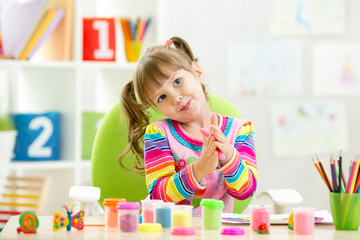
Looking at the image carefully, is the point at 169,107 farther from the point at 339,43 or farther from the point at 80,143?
the point at 339,43

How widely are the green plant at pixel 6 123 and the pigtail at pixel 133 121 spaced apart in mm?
1037

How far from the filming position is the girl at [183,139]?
1518 mm

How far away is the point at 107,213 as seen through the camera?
48.2 inches

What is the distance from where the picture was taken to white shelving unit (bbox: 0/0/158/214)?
279 cm

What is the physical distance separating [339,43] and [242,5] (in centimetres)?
56

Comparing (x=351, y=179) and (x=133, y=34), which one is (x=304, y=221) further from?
(x=133, y=34)

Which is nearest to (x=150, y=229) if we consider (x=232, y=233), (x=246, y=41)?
(x=232, y=233)

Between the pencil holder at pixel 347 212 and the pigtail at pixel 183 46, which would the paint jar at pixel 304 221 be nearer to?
the pencil holder at pixel 347 212

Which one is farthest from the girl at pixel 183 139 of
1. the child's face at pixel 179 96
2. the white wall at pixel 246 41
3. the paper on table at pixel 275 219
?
the white wall at pixel 246 41

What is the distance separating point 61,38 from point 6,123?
1.55 ft

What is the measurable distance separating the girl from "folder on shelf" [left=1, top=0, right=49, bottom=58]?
1.17 metres

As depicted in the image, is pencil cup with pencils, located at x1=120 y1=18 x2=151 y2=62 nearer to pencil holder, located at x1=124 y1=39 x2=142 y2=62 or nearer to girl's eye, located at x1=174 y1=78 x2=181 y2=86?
pencil holder, located at x1=124 y1=39 x2=142 y2=62

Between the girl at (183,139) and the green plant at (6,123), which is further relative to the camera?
the green plant at (6,123)

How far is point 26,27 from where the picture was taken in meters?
2.73
